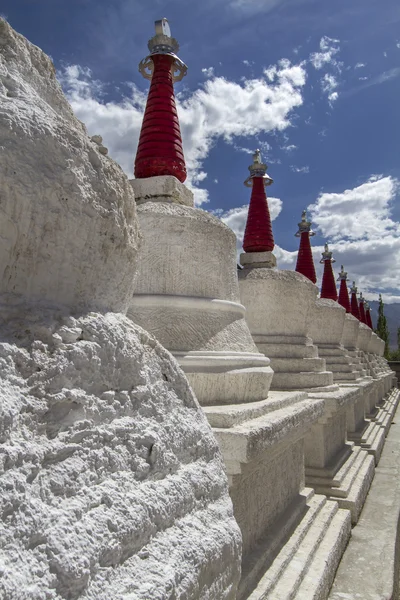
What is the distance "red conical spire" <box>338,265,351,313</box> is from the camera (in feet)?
48.9

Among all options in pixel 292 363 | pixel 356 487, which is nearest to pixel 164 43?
pixel 292 363

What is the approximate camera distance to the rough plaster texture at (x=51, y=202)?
1.17 meters

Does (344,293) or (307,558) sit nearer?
(307,558)

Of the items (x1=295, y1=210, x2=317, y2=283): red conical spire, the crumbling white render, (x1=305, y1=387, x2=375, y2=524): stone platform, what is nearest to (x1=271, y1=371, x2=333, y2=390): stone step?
(x1=305, y1=387, x2=375, y2=524): stone platform

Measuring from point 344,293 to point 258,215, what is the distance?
9572mm

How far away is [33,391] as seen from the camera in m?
1.05

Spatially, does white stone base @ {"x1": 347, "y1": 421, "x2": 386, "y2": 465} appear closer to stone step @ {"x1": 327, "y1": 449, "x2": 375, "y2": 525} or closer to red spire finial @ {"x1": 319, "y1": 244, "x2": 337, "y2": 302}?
stone step @ {"x1": 327, "y1": 449, "x2": 375, "y2": 525}

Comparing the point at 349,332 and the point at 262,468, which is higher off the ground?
the point at 349,332

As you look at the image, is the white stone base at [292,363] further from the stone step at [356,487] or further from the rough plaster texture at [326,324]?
the rough plaster texture at [326,324]

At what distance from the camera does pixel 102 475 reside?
1.08 meters

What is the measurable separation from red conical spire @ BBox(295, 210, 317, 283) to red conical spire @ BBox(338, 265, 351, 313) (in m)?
4.59

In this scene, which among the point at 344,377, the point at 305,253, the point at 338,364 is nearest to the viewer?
the point at 344,377

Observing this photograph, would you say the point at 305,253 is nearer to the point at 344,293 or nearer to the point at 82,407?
the point at 344,293

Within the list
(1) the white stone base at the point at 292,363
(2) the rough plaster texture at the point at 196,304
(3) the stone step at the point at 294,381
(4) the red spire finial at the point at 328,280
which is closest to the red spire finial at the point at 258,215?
(1) the white stone base at the point at 292,363
